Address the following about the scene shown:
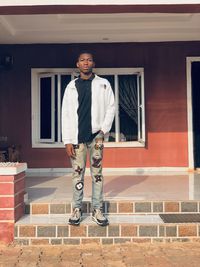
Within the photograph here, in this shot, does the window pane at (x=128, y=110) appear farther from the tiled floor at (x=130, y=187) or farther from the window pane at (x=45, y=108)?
the window pane at (x=45, y=108)

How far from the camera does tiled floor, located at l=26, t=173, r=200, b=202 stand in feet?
15.5

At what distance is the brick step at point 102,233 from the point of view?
396 cm

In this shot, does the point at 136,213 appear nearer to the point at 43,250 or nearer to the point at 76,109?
the point at 43,250

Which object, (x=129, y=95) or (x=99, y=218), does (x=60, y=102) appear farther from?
(x=99, y=218)

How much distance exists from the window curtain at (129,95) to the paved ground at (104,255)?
161 inches

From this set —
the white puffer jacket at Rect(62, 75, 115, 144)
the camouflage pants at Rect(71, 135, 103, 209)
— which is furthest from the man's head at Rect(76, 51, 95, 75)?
the camouflage pants at Rect(71, 135, 103, 209)

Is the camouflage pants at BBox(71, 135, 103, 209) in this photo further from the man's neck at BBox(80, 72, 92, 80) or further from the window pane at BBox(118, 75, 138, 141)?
the window pane at BBox(118, 75, 138, 141)

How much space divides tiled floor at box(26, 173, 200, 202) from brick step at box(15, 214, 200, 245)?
57 cm

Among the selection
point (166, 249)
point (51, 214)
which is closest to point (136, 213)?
point (166, 249)

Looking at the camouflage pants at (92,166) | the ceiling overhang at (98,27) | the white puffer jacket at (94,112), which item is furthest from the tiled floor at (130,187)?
the ceiling overhang at (98,27)

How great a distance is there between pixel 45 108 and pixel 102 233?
4.24 metres

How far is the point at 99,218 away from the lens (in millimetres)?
3951

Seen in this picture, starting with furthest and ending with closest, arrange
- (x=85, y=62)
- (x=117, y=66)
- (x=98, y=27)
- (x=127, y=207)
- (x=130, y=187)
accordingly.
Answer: (x=117, y=66) → (x=98, y=27) → (x=130, y=187) → (x=127, y=207) → (x=85, y=62)

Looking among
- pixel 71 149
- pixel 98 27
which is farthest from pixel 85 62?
pixel 98 27
